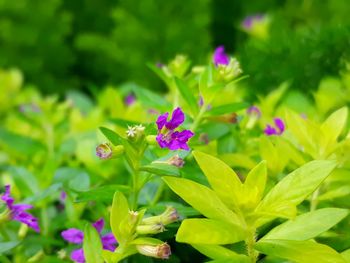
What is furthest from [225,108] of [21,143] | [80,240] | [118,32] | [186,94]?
[118,32]

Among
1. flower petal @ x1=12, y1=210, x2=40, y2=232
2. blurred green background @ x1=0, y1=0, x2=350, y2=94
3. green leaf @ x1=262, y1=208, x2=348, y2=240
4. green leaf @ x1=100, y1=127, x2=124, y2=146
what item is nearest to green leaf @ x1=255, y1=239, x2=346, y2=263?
green leaf @ x1=262, y1=208, x2=348, y2=240

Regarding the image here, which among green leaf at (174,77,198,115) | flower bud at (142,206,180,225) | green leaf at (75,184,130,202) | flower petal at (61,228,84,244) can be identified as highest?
green leaf at (174,77,198,115)

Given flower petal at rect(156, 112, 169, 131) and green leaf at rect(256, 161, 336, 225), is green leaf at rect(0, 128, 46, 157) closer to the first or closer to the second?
flower petal at rect(156, 112, 169, 131)

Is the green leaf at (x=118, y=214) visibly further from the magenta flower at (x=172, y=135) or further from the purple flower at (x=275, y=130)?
the purple flower at (x=275, y=130)

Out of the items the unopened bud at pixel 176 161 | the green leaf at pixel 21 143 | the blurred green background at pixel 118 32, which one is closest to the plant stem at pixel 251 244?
the unopened bud at pixel 176 161

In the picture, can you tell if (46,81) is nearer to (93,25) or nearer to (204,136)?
(93,25)

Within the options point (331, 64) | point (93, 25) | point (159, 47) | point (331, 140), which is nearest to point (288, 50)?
point (331, 64)

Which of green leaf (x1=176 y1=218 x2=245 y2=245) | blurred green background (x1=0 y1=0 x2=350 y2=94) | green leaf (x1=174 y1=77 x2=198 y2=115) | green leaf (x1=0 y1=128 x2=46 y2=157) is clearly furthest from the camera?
blurred green background (x1=0 y1=0 x2=350 y2=94)
